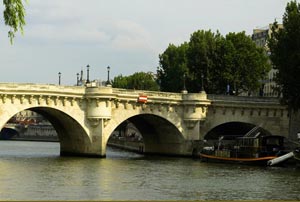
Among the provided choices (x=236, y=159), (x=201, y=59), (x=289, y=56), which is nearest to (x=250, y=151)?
(x=236, y=159)

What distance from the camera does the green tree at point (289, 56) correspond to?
245 ft

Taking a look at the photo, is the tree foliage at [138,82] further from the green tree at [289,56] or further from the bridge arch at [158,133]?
the green tree at [289,56]

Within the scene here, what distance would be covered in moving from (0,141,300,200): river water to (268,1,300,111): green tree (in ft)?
39.6

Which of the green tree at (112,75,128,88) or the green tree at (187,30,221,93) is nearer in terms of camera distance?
the green tree at (187,30,221,93)

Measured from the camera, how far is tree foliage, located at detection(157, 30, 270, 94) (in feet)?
318

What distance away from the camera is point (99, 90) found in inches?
A: 2982

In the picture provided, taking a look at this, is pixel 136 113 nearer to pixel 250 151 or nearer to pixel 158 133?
pixel 158 133

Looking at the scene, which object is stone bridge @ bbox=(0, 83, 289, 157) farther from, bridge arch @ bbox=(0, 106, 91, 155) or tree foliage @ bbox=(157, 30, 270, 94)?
tree foliage @ bbox=(157, 30, 270, 94)

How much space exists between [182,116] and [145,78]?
1837 inches

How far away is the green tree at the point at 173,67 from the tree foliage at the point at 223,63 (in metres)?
1.81

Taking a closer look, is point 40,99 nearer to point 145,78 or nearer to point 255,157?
point 255,157

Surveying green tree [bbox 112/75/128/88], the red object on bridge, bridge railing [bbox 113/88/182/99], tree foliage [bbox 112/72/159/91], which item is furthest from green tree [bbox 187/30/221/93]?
green tree [bbox 112/75/128/88]

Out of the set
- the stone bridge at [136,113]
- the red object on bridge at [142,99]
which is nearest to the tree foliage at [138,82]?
the stone bridge at [136,113]

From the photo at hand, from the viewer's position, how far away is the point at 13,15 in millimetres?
25266
